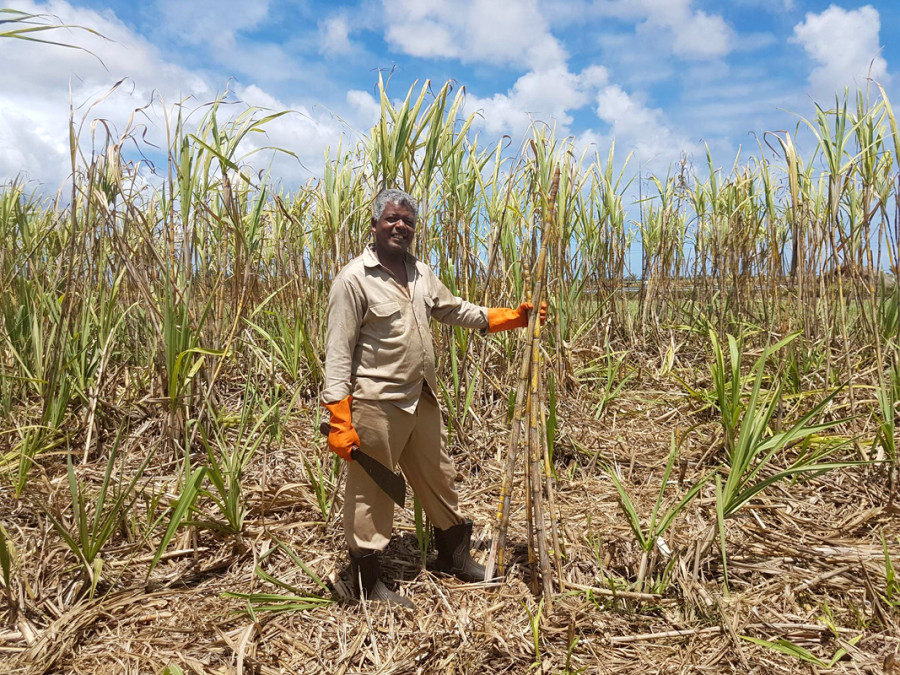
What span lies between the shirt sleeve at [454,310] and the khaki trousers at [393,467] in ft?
1.09

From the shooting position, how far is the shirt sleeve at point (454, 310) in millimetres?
2320

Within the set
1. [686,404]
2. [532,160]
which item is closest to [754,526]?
[686,404]

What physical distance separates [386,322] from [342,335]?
0.16 meters

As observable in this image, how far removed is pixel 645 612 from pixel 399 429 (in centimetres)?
103

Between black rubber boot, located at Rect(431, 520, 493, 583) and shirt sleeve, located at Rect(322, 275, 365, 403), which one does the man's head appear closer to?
shirt sleeve, located at Rect(322, 275, 365, 403)

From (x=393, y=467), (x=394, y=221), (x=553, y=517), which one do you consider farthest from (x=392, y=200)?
(x=553, y=517)

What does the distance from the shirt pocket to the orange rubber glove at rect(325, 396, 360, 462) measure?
277mm

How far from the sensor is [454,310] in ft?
7.72

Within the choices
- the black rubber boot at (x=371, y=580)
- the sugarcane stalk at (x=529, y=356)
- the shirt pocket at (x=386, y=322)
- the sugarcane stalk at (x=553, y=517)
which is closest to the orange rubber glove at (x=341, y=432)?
the shirt pocket at (x=386, y=322)

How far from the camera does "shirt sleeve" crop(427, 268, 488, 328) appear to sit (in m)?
2.32

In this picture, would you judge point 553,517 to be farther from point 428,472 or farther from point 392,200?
point 392,200

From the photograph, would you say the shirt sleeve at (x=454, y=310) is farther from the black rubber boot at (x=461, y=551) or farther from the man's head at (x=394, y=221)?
the black rubber boot at (x=461, y=551)

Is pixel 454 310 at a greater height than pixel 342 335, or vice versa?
pixel 454 310

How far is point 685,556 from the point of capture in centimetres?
208
